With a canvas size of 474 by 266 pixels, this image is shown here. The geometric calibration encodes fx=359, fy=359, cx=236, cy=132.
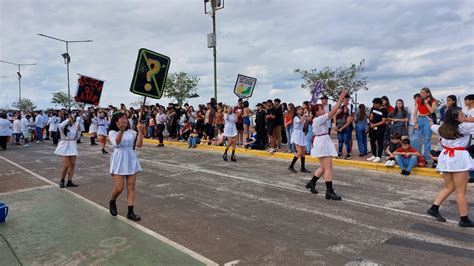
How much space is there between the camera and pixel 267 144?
14.8 meters

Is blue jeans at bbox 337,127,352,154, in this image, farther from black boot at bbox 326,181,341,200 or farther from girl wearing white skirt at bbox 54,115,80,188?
girl wearing white skirt at bbox 54,115,80,188

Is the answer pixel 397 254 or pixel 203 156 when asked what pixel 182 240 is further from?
pixel 203 156

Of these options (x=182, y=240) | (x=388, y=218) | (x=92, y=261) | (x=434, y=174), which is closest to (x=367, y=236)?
(x=388, y=218)

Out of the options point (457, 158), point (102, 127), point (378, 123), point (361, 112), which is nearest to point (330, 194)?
point (457, 158)

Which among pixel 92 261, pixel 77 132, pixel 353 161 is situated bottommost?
pixel 92 261

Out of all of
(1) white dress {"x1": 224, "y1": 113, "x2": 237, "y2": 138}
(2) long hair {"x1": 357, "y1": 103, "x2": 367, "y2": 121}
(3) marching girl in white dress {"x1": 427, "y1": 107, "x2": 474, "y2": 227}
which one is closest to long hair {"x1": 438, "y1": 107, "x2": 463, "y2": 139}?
(3) marching girl in white dress {"x1": 427, "y1": 107, "x2": 474, "y2": 227}

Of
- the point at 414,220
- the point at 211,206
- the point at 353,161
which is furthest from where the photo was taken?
the point at 353,161

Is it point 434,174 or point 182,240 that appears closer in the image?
point 182,240

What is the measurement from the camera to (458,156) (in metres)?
5.33

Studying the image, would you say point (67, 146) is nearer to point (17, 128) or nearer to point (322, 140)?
point (322, 140)

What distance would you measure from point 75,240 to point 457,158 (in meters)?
5.60

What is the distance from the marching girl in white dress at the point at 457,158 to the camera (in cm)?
529

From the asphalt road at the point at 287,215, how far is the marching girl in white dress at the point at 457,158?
375 millimetres

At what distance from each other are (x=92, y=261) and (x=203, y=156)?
9282 mm
